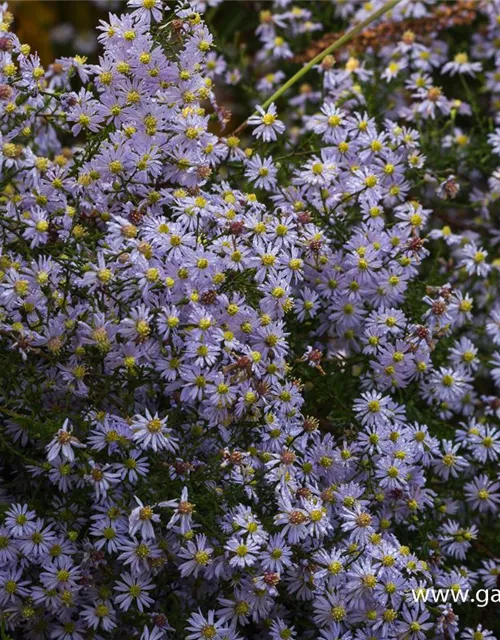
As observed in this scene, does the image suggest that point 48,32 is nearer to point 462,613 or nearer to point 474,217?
point 474,217

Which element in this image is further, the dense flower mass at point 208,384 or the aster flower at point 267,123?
the aster flower at point 267,123

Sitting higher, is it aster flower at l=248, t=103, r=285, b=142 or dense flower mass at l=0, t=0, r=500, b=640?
aster flower at l=248, t=103, r=285, b=142

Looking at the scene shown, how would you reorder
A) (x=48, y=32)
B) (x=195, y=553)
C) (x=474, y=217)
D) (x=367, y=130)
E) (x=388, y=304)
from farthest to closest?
(x=48, y=32), (x=474, y=217), (x=367, y=130), (x=388, y=304), (x=195, y=553)

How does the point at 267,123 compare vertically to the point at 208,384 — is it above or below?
above

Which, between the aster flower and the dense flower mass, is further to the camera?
the aster flower

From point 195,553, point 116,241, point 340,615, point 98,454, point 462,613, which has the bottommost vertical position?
point 462,613

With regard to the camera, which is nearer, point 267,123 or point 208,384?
point 208,384

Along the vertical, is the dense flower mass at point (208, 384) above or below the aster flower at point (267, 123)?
below

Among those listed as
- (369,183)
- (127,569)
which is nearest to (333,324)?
(369,183)
